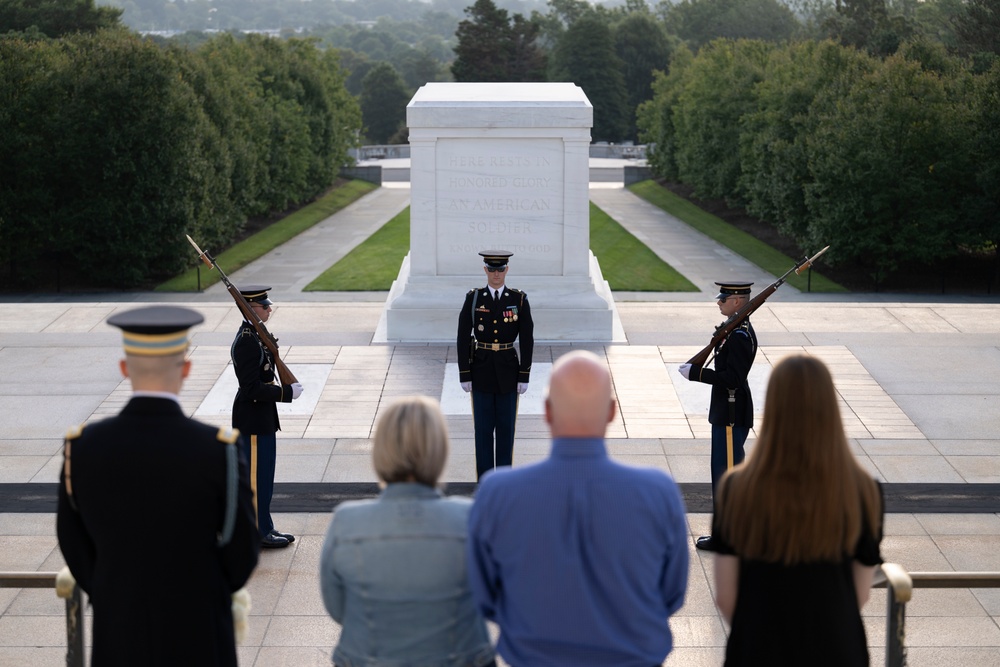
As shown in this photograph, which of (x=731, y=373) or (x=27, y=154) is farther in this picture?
(x=27, y=154)

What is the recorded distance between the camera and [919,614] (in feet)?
19.9

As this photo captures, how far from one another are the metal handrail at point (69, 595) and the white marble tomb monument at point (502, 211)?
787 centimetres

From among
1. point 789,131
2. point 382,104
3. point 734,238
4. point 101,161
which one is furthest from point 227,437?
point 382,104

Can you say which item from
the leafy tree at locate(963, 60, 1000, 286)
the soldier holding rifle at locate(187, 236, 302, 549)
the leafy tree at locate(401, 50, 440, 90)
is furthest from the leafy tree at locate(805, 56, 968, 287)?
the leafy tree at locate(401, 50, 440, 90)

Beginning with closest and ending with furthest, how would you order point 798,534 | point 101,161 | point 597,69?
point 798,534 → point 101,161 → point 597,69

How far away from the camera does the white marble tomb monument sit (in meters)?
12.2

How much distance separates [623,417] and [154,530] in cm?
658

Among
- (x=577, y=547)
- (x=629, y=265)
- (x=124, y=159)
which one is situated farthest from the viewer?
(x=629, y=265)

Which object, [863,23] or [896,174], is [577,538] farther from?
[863,23]

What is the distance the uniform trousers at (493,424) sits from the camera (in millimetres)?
7902

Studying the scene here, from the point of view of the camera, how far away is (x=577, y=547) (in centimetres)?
322

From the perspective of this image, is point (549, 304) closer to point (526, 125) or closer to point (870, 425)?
point (526, 125)

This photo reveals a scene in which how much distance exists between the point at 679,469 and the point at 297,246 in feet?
83.4

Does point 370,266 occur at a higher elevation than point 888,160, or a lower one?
lower
